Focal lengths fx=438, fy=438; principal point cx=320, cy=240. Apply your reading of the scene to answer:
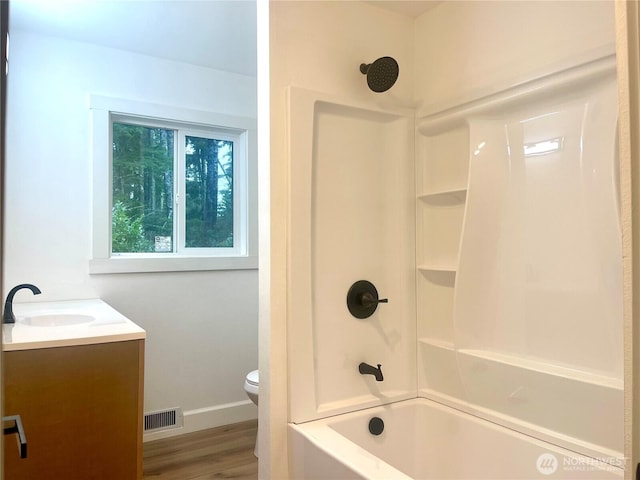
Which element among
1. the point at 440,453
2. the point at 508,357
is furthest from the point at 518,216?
the point at 440,453

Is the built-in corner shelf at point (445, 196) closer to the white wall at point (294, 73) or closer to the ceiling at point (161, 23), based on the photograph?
the white wall at point (294, 73)

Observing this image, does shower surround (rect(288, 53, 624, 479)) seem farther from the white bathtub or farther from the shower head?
the shower head

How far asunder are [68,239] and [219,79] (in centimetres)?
145

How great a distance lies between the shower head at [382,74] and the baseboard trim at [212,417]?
92.2 inches

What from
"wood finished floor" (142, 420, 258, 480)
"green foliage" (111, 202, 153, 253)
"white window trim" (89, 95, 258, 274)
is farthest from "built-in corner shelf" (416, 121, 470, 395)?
"green foliage" (111, 202, 153, 253)

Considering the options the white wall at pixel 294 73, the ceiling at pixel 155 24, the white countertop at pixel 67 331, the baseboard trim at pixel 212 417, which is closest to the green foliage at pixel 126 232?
the white countertop at pixel 67 331

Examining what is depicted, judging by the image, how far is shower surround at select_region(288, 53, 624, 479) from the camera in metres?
1.41

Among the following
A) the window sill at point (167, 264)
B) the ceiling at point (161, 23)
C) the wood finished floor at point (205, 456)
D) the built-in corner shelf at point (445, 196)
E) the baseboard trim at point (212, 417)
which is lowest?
the wood finished floor at point (205, 456)

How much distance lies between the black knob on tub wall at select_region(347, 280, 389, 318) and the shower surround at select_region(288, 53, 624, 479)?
0.03 meters

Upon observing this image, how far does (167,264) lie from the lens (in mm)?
2840

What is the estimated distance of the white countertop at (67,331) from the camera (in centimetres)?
162

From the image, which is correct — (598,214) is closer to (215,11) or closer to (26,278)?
(215,11)

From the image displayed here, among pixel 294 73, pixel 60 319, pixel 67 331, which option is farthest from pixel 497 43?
pixel 60 319

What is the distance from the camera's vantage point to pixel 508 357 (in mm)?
1660
